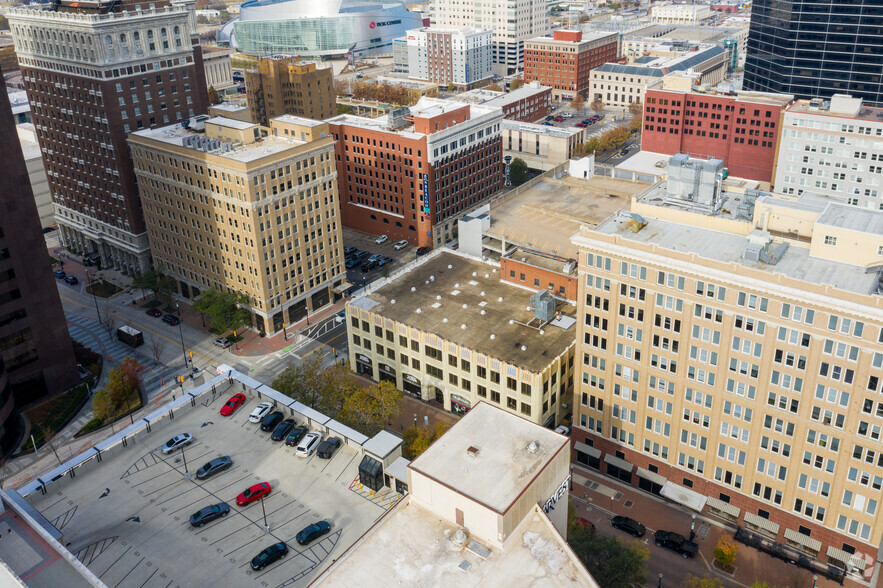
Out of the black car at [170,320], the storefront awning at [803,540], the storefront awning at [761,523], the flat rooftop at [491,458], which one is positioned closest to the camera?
the flat rooftop at [491,458]

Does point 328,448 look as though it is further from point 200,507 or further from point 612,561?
point 612,561

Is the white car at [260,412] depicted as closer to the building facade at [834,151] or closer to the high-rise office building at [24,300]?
the high-rise office building at [24,300]

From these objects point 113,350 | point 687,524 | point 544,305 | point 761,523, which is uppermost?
point 544,305

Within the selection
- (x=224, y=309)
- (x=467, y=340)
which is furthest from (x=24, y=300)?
(x=467, y=340)

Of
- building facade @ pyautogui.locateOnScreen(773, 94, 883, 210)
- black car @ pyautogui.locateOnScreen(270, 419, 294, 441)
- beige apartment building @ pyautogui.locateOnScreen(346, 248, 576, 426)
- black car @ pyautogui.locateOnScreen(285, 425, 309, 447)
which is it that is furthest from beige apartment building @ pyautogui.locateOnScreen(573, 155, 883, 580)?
building facade @ pyautogui.locateOnScreen(773, 94, 883, 210)

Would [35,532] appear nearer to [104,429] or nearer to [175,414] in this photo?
[175,414]

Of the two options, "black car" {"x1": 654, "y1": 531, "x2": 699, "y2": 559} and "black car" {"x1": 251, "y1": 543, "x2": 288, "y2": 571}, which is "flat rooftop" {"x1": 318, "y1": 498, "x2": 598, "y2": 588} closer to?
"black car" {"x1": 251, "y1": 543, "x2": 288, "y2": 571}

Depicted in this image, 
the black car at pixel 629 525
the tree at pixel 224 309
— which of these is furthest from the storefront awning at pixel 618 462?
the tree at pixel 224 309
